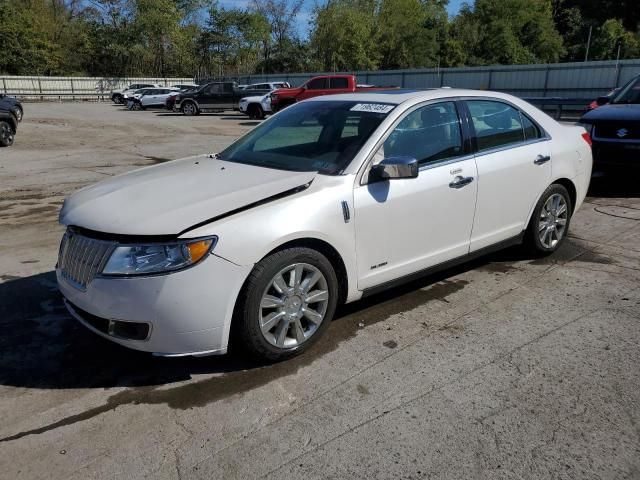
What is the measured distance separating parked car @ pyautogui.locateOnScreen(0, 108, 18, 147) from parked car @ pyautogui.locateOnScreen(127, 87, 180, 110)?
71.5 ft

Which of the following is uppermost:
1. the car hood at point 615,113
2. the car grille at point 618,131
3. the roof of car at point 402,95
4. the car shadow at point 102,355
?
the roof of car at point 402,95

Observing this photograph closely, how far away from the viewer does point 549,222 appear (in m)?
5.23

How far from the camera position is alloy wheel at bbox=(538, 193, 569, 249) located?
16.9 ft

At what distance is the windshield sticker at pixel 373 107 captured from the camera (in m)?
4.03

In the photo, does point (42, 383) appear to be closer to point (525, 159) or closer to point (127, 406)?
point (127, 406)

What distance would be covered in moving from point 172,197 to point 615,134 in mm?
7030

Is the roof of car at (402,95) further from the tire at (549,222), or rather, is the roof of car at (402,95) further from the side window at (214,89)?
the side window at (214,89)

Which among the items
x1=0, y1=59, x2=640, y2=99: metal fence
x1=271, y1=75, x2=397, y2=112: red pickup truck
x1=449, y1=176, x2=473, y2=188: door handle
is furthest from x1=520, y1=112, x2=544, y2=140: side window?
x1=271, y1=75, x2=397, y2=112: red pickup truck

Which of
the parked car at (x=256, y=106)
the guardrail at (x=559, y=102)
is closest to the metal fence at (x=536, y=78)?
the guardrail at (x=559, y=102)

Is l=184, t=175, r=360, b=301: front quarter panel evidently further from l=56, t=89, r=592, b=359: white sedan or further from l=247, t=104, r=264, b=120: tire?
l=247, t=104, r=264, b=120: tire

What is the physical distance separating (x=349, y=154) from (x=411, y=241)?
767 mm

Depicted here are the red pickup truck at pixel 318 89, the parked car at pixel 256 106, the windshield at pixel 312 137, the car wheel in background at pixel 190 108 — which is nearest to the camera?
the windshield at pixel 312 137

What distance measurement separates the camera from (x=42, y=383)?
327cm

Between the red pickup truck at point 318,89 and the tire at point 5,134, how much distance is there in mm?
11353
